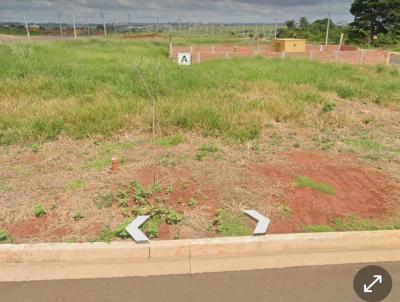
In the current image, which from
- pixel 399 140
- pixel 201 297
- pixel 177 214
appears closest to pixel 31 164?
pixel 177 214

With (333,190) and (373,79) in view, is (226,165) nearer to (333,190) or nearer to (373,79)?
(333,190)

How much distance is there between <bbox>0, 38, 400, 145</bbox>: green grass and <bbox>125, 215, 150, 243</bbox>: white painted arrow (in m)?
1.43

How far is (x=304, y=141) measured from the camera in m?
5.02

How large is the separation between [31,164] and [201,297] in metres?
2.99

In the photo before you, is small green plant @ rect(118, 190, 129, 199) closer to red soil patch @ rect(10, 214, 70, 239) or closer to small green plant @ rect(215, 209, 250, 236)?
red soil patch @ rect(10, 214, 70, 239)

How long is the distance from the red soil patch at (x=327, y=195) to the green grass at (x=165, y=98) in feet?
3.72

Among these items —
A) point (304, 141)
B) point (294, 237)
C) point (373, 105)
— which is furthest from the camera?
point (373, 105)

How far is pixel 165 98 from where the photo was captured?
6770mm

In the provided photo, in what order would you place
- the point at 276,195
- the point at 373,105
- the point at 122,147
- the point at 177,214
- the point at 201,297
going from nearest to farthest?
1. the point at 201,297
2. the point at 177,214
3. the point at 276,195
4. the point at 122,147
5. the point at 373,105

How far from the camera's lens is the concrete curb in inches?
95.0

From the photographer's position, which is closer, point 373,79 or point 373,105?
point 373,105

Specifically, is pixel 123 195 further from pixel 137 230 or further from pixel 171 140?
pixel 171 140

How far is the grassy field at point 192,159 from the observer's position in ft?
9.66

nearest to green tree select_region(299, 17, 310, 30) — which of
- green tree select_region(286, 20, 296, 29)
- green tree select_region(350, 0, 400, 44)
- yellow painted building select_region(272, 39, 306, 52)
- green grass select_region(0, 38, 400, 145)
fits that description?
green tree select_region(286, 20, 296, 29)
